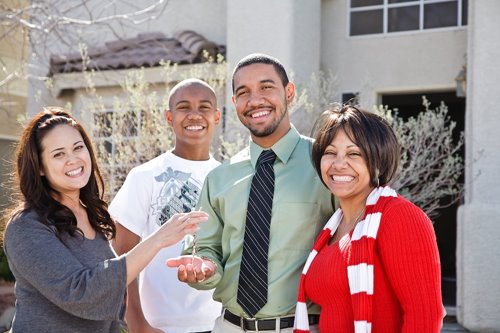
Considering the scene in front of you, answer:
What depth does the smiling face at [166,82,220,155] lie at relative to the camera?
4037 mm

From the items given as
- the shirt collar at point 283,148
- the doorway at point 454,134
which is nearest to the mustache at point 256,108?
the shirt collar at point 283,148

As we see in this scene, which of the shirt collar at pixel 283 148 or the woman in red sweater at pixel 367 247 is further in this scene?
the shirt collar at pixel 283 148

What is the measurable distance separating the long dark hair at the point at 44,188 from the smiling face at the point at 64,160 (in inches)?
0.9

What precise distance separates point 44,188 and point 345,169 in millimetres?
1238

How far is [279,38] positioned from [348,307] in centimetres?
713

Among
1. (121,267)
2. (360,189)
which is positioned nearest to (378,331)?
(360,189)

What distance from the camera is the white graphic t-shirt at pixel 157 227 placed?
12.2 feet

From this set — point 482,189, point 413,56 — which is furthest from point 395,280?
point 413,56

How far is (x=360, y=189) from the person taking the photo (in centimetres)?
292

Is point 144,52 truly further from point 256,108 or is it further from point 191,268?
point 191,268

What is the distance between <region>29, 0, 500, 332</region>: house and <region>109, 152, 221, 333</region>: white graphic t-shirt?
4853 mm

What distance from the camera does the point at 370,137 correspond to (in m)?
2.87

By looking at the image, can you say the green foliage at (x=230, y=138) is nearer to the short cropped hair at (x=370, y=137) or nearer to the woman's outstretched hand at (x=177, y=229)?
the short cropped hair at (x=370, y=137)

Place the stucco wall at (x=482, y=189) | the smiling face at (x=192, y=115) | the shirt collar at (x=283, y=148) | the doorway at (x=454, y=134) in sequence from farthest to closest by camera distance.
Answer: the doorway at (x=454, y=134)
the stucco wall at (x=482, y=189)
the smiling face at (x=192, y=115)
the shirt collar at (x=283, y=148)
